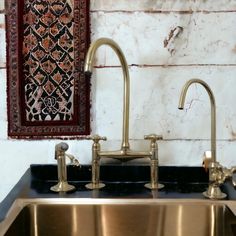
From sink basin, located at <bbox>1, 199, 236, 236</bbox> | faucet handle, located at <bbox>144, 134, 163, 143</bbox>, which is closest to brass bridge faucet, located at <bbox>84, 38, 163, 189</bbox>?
faucet handle, located at <bbox>144, 134, 163, 143</bbox>

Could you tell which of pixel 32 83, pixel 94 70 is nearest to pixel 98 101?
pixel 94 70

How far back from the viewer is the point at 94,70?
1409 millimetres

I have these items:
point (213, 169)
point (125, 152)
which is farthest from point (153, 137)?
point (213, 169)

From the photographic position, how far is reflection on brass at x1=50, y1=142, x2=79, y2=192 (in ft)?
4.23

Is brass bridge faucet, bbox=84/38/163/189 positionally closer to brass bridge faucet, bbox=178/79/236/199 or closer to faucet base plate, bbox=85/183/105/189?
faucet base plate, bbox=85/183/105/189

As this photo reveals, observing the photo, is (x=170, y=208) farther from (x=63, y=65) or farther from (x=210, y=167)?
(x=63, y=65)

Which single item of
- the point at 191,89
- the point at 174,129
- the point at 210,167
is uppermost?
the point at 191,89

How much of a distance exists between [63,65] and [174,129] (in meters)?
0.42

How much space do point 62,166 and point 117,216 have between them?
0.75 ft

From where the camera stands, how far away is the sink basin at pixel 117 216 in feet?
3.97

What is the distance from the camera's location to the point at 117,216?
1.22m

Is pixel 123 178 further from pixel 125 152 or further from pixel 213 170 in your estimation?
pixel 213 170

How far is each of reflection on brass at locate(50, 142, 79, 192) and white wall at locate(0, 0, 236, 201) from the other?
5.4 inches

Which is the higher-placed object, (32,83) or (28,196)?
(32,83)
